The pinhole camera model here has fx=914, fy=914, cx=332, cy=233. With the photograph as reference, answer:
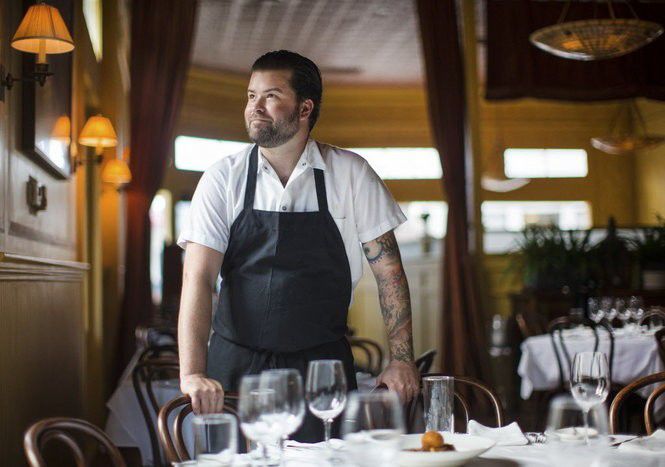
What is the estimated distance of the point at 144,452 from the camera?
3.93 m

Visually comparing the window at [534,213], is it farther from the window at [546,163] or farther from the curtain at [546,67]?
the curtain at [546,67]

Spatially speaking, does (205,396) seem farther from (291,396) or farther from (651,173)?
(651,173)

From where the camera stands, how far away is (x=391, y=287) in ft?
8.68

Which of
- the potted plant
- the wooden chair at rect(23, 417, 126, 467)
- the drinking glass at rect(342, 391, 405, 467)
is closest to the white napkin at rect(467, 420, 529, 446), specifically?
the drinking glass at rect(342, 391, 405, 467)

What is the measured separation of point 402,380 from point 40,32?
5.15ft

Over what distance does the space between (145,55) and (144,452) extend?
11.3 ft

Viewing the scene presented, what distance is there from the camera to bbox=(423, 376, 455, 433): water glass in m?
1.92

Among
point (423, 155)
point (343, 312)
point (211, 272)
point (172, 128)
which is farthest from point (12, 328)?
point (423, 155)

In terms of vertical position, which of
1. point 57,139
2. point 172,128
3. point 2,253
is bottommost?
point 2,253

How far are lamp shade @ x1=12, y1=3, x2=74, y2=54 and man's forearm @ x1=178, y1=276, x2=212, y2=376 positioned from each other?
3.33 feet

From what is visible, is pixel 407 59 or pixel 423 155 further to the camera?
pixel 423 155

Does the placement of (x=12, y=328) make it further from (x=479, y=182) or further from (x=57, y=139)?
(x=479, y=182)

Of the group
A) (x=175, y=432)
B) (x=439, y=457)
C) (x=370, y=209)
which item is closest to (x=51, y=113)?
(x=370, y=209)

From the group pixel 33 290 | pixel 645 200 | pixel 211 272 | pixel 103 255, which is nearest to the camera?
pixel 211 272
